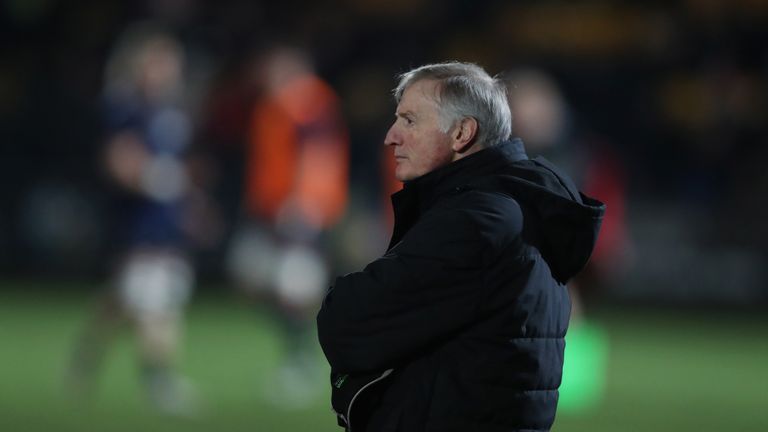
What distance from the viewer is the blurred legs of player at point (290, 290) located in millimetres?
10156

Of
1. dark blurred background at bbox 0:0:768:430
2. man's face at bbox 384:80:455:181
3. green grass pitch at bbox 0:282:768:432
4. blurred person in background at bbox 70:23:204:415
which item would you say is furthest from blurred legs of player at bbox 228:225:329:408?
man's face at bbox 384:80:455:181

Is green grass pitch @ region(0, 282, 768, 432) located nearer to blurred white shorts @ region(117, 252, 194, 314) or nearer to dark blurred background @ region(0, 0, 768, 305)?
blurred white shorts @ region(117, 252, 194, 314)

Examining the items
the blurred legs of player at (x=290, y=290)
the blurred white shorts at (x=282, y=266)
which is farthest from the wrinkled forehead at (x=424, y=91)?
the blurred white shorts at (x=282, y=266)

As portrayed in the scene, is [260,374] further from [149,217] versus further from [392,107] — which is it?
[392,107]

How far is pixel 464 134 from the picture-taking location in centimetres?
410

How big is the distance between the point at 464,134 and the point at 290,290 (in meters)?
6.55

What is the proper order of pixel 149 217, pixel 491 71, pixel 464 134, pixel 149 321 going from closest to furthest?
pixel 464 134 < pixel 149 321 < pixel 149 217 < pixel 491 71

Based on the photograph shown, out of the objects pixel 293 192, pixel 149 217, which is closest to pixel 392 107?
pixel 293 192

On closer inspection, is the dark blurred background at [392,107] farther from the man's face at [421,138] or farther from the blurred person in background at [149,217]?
the man's face at [421,138]

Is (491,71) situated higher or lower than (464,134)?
higher

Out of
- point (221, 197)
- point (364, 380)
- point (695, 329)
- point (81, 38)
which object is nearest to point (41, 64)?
point (81, 38)

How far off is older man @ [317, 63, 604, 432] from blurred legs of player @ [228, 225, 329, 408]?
5755 mm

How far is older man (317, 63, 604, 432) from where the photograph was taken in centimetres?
387

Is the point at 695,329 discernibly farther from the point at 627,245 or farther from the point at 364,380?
the point at 364,380
